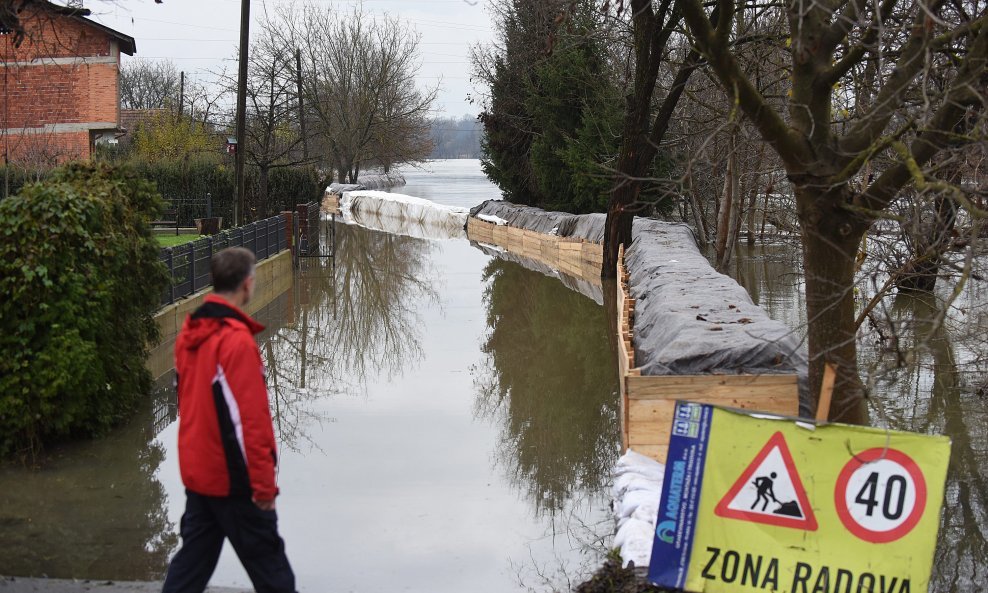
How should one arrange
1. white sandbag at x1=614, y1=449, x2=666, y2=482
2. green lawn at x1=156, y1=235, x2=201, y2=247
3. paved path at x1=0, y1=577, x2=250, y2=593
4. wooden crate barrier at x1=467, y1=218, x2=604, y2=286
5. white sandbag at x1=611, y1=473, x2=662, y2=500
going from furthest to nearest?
wooden crate barrier at x1=467, y1=218, x2=604, y2=286 < green lawn at x1=156, y1=235, x2=201, y2=247 < white sandbag at x1=614, y1=449, x2=666, y2=482 < white sandbag at x1=611, y1=473, x2=662, y2=500 < paved path at x1=0, y1=577, x2=250, y2=593

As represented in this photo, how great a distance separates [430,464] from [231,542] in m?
5.46

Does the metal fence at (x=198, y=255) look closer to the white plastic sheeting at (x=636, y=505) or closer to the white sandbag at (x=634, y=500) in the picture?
the white plastic sheeting at (x=636, y=505)

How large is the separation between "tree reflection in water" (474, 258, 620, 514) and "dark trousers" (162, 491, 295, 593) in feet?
13.4

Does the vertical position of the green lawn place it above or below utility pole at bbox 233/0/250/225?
below

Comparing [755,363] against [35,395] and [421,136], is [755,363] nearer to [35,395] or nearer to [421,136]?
[35,395]

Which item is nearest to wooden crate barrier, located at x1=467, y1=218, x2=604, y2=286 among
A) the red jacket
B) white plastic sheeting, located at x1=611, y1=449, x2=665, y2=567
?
white plastic sheeting, located at x1=611, y1=449, x2=665, y2=567

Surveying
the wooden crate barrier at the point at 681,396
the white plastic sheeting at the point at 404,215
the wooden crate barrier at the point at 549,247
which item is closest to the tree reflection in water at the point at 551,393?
the wooden crate barrier at the point at 681,396

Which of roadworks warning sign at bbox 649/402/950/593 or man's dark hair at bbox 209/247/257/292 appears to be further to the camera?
roadworks warning sign at bbox 649/402/950/593

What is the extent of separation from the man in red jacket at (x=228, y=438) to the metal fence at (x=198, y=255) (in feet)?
23.6

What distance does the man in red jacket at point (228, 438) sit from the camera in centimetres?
451

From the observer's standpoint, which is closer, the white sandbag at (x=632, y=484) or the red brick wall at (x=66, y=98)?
the white sandbag at (x=632, y=484)

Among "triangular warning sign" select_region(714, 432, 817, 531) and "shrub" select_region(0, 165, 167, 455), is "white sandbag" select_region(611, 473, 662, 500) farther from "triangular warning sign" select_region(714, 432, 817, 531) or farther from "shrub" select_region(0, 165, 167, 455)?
"shrub" select_region(0, 165, 167, 455)

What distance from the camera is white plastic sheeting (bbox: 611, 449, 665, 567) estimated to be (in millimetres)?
6570

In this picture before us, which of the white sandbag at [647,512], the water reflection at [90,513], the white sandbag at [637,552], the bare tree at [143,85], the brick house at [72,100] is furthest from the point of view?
the bare tree at [143,85]
